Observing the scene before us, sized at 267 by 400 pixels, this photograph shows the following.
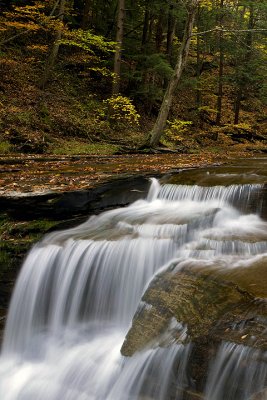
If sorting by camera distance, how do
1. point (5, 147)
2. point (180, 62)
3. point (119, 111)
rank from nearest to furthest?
point (5, 147) < point (180, 62) < point (119, 111)

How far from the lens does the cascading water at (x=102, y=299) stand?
496cm

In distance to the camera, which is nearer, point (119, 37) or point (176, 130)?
point (119, 37)

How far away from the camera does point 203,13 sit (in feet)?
73.4

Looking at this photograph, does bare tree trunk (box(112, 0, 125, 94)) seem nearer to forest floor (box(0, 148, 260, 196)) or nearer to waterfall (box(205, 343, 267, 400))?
forest floor (box(0, 148, 260, 196))

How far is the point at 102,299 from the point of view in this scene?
655 cm

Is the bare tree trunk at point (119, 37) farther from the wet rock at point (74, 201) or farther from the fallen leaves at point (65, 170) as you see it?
the wet rock at point (74, 201)

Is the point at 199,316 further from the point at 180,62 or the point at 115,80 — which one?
the point at 115,80

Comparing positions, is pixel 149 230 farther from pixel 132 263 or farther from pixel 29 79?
pixel 29 79

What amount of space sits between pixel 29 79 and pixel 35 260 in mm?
13153

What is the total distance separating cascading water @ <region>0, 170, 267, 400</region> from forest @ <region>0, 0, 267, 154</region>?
22.3 ft

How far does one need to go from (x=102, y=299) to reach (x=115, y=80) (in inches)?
483

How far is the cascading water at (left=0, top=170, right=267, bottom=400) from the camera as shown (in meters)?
4.96

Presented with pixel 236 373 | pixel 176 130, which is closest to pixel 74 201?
pixel 236 373

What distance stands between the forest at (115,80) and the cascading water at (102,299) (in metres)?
6.80
